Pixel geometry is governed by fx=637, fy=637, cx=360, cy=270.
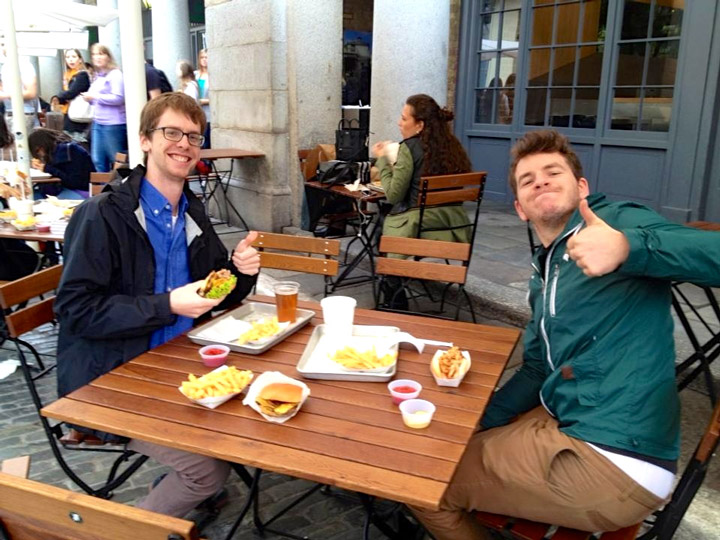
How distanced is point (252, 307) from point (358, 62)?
12497mm

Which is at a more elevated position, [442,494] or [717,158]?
[717,158]

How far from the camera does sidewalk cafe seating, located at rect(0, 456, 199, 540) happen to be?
1.06 m

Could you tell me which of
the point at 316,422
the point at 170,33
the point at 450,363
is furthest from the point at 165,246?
the point at 170,33

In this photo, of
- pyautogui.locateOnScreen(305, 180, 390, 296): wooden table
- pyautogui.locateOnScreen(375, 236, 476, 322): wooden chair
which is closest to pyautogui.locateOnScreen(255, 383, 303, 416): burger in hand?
pyautogui.locateOnScreen(375, 236, 476, 322): wooden chair

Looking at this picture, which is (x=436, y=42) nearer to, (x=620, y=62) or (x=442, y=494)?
(x=620, y=62)

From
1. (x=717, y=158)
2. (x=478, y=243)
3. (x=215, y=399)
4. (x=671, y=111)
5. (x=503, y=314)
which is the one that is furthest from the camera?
(x=478, y=243)

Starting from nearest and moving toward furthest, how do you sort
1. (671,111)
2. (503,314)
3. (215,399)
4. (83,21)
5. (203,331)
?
(215,399), (203,331), (503,314), (671,111), (83,21)

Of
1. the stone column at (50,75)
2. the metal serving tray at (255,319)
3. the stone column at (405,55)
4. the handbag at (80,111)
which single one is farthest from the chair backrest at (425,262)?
the stone column at (50,75)

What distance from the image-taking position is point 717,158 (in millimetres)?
5305

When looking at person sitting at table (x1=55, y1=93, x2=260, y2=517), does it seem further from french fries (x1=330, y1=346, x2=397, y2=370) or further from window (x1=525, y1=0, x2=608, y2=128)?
window (x1=525, y1=0, x2=608, y2=128)

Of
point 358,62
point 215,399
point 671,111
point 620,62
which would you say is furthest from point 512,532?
point 358,62

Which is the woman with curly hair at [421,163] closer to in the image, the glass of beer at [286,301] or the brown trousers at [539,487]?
the glass of beer at [286,301]

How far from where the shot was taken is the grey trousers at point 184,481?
6.41 feet

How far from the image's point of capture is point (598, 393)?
1.78 metres
